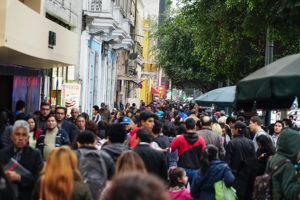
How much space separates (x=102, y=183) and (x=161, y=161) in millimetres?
1350

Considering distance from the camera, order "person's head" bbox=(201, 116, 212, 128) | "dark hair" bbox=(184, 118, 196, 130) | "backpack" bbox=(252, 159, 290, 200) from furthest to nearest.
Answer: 1. "person's head" bbox=(201, 116, 212, 128)
2. "dark hair" bbox=(184, 118, 196, 130)
3. "backpack" bbox=(252, 159, 290, 200)

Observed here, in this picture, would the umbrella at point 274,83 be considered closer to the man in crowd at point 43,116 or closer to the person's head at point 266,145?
the person's head at point 266,145

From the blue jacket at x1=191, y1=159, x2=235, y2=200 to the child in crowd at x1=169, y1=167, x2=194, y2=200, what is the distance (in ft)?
0.84

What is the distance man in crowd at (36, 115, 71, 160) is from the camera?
31.0ft

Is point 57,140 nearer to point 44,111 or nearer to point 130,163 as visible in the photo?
point 44,111

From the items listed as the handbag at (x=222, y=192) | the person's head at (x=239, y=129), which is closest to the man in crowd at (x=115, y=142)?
the handbag at (x=222, y=192)

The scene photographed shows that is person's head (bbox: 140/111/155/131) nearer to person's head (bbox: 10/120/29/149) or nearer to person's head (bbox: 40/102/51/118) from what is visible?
person's head (bbox: 40/102/51/118)

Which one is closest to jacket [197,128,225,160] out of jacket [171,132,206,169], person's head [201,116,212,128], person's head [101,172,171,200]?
person's head [201,116,212,128]

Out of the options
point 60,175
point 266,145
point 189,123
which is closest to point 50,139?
point 189,123

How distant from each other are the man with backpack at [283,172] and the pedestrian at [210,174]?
1.43 metres

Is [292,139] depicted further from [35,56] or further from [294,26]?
[35,56]

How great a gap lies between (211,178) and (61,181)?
10.0ft

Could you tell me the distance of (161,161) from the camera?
24.1ft

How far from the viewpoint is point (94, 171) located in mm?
6180
